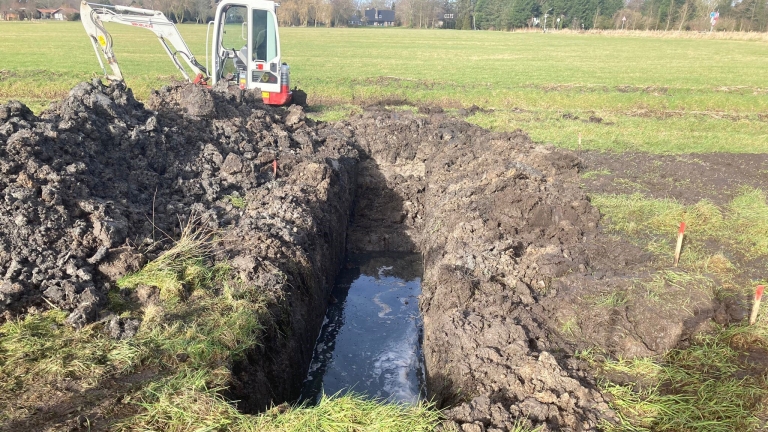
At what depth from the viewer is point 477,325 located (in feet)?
17.7

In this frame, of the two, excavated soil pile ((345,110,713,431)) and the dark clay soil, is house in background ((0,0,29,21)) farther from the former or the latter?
the dark clay soil

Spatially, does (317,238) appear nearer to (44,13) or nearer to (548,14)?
(548,14)

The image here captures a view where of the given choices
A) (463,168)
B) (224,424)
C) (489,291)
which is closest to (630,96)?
(463,168)

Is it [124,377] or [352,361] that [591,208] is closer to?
[352,361]

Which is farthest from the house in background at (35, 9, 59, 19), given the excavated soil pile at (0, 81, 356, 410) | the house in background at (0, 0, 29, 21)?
the excavated soil pile at (0, 81, 356, 410)

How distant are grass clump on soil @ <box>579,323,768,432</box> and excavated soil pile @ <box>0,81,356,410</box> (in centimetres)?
325

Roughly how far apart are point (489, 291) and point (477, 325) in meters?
0.78

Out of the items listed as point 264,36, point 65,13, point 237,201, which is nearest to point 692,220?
point 237,201

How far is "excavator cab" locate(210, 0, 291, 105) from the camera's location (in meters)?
13.7

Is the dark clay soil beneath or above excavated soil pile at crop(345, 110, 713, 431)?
above

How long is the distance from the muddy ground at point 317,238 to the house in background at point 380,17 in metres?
118

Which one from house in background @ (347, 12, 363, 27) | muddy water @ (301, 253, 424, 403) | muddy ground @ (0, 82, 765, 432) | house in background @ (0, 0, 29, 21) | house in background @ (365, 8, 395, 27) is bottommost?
muddy water @ (301, 253, 424, 403)

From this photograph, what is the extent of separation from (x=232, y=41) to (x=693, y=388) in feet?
44.4

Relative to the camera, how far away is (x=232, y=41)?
1437 cm
